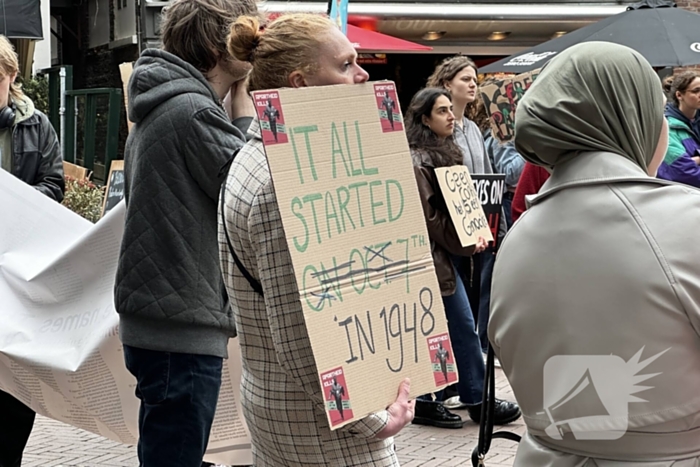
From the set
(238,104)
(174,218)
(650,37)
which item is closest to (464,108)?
(650,37)

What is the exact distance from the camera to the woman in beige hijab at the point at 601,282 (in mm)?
1898

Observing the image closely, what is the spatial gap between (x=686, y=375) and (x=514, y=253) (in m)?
0.42

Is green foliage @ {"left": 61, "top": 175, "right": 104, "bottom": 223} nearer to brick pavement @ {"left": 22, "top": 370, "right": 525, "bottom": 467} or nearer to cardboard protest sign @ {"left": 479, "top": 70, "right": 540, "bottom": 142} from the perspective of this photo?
brick pavement @ {"left": 22, "top": 370, "right": 525, "bottom": 467}

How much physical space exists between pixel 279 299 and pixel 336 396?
0.27 m

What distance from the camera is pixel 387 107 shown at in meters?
2.50

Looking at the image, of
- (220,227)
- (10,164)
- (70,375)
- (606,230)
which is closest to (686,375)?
(606,230)

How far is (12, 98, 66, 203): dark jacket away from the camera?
4.96m

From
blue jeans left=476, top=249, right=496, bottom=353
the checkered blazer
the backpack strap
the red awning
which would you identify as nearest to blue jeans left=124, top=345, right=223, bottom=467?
the checkered blazer

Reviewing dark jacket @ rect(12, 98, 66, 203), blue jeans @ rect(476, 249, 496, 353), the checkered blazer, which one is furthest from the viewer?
blue jeans @ rect(476, 249, 496, 353)

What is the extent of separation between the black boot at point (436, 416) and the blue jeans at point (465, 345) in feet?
0.41

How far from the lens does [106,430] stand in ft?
13.6

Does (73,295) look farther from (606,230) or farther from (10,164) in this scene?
(606,230)

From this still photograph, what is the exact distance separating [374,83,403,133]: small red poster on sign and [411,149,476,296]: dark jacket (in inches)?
132

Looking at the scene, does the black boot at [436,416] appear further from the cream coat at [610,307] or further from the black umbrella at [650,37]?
the cream coat at [610,307]
